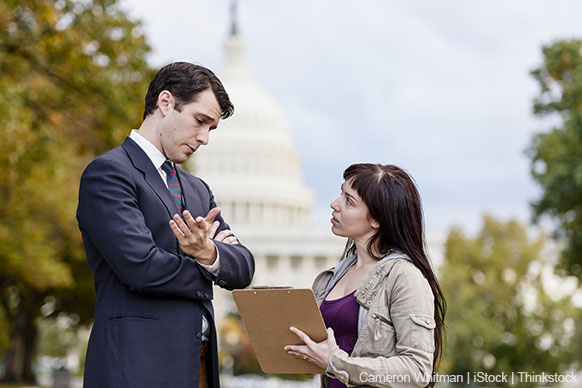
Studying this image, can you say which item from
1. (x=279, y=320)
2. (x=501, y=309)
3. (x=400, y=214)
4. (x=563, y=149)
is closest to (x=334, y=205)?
(x=400, y=214)

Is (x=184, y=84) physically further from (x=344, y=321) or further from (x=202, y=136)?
(x=344, y=321)

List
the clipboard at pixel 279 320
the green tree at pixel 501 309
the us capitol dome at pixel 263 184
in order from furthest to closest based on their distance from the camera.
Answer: the us capitol dome at pixel 263 184, the green tree at pixel 501 309, the clipboard at pixel 279 320

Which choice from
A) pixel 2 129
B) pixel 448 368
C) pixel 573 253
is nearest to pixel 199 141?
pixel 2 129

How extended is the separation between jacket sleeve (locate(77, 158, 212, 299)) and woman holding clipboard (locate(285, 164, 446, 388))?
1.91 feet

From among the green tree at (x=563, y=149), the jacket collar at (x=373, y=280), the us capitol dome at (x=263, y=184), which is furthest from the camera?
the us capitol dome at (x=263, y=184)

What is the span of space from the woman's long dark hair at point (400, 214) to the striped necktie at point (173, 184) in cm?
87

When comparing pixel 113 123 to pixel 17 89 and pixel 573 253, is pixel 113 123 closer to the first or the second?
pixel 17 89

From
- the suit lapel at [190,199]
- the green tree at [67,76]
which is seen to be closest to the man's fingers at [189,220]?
the suit lapel at [190,199]

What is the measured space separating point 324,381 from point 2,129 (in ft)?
27.8

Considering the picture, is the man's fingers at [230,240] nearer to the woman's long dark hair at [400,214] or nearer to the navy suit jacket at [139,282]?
the navy suit jacket at [139,282]

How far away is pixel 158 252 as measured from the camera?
3.83 meters

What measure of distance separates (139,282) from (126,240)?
186mm

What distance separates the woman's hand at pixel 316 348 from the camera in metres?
4.07

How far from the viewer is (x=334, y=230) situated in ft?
14.8
